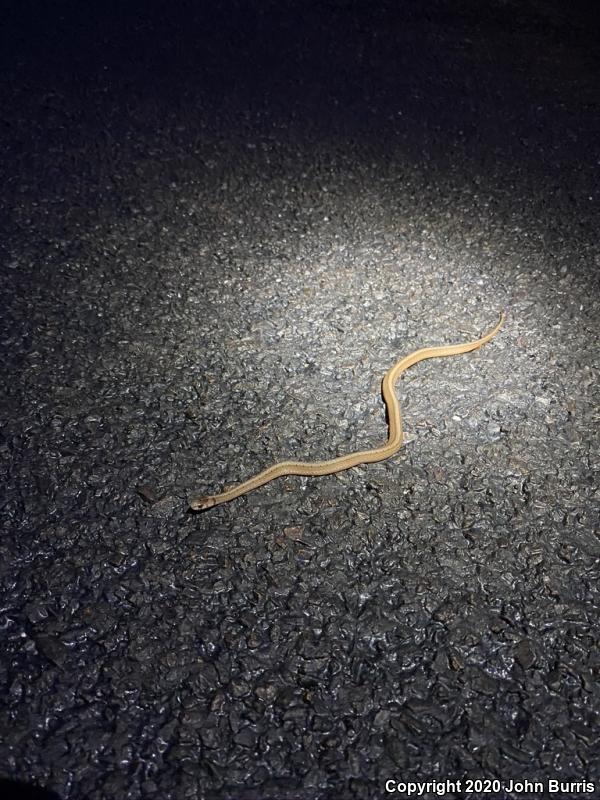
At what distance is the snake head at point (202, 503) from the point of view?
2.32m

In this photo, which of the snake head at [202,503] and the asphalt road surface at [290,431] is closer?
the asphalt road surface at [290,431]

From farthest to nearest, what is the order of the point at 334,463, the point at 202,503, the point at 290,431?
the point at 290,431 < the point at 334,463 < the point at 202,503

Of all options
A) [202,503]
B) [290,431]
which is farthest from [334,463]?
[202,503]

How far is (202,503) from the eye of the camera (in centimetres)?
233

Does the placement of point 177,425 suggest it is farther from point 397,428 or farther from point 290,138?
point 290,138

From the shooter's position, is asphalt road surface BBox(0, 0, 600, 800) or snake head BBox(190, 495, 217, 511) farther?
snake head BBox(190, 495, 217, 511)

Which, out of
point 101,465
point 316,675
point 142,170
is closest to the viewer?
point 316,675

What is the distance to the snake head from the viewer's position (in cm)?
232

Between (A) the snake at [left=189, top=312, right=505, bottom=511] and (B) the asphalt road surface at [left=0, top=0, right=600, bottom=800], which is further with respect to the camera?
(A) the snake at [left=189, top=312, right=505, bottom=511]

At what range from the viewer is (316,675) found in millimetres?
1936

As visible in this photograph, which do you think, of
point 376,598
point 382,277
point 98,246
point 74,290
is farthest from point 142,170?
point 376,598

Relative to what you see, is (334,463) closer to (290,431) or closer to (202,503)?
(290,431)

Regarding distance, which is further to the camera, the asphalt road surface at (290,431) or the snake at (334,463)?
the snake at (334,463)

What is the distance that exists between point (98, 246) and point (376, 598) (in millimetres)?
2187
